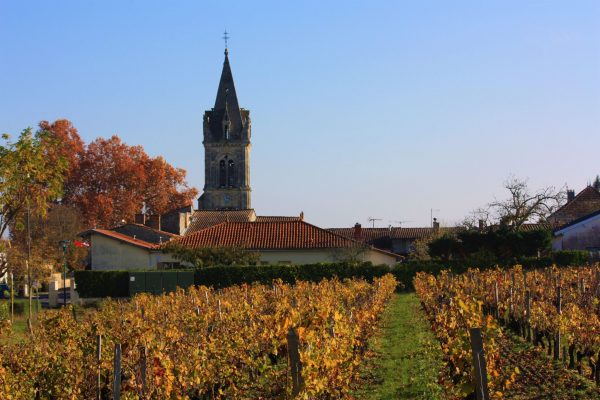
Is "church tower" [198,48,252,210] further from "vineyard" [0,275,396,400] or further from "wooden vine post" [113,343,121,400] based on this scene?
"wooden vine post" [113,343,121,400]

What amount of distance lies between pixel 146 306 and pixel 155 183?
1777 inches

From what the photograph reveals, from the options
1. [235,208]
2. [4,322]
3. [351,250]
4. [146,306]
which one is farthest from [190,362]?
[235,208]

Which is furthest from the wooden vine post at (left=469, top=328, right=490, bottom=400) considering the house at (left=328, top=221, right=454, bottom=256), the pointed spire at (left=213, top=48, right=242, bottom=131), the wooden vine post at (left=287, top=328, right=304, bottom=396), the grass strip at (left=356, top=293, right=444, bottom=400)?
the pointed spire at (left=213, top=48, right=242, bottom=131)

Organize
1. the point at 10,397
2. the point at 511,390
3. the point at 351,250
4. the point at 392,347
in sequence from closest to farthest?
the point at 10,397 < the point at 511,390 < the point at 392,347 < the point at 351,250

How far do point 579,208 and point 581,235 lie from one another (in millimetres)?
14001

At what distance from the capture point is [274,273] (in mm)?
35938

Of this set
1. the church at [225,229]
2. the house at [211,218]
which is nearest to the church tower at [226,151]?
the church at [225,229]

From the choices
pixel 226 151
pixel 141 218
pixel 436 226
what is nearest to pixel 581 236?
pixel 436 226

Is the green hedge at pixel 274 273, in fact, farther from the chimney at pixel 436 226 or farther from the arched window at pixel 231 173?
the arched window at pixel 231 173

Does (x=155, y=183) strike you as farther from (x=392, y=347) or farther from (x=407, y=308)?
(x=392, y=347)

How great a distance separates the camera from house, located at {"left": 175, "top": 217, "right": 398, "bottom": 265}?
1656 inches

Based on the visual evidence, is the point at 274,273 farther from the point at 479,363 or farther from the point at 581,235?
the point at 479,363

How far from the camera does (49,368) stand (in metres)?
10.5

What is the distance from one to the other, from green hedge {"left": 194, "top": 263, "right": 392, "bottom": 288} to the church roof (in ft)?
18.7
